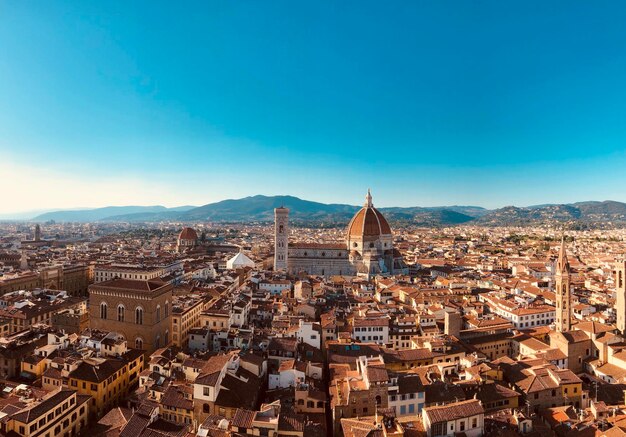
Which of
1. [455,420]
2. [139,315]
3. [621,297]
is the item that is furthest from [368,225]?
[455,420]

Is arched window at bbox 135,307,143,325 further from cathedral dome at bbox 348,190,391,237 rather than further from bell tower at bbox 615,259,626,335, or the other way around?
cathedral dome at bbox 348,190,391,237

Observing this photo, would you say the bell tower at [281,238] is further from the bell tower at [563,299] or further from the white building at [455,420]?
the white building at [455,420]

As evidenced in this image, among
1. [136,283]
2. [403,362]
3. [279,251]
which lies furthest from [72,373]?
[279,251]

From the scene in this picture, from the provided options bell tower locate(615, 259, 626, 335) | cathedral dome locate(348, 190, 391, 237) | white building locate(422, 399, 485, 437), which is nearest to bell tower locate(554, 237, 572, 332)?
bell tower locate(615, 259, 626, 335)

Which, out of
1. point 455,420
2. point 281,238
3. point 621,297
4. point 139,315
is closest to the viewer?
point 455,420

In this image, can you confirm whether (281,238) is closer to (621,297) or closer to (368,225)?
(368,225)

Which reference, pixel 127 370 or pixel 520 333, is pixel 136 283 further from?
pixel 520 333
